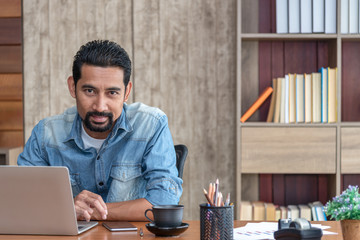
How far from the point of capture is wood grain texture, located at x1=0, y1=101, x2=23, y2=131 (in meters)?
3.30

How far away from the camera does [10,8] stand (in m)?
3.28

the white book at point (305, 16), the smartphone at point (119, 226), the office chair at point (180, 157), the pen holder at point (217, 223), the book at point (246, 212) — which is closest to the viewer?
the pen holder at point (217, 223)

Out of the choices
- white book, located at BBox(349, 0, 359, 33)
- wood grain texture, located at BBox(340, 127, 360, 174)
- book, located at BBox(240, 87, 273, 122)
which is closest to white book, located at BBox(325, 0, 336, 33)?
white book, located at BBox(349, 0, 359, 33)

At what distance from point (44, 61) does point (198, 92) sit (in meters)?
1.07

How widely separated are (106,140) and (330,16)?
1.69 m

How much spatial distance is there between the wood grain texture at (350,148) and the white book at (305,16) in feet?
2.11

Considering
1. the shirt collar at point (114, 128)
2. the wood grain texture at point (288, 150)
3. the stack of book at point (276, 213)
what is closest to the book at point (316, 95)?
the wood grain texture at point (288, 150)

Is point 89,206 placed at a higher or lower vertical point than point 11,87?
lower

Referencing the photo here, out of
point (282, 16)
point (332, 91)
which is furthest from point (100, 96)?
point (332, 91)

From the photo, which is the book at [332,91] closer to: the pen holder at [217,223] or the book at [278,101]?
the book at [278,101]

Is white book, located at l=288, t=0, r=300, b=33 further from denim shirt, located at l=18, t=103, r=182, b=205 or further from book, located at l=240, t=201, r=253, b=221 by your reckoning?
denim shirt, located at l=18, t=103, r=182, b=205

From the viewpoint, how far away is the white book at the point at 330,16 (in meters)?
2.91

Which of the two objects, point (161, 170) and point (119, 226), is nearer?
point (119, 226)

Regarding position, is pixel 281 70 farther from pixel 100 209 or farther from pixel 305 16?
pixel 100 209
